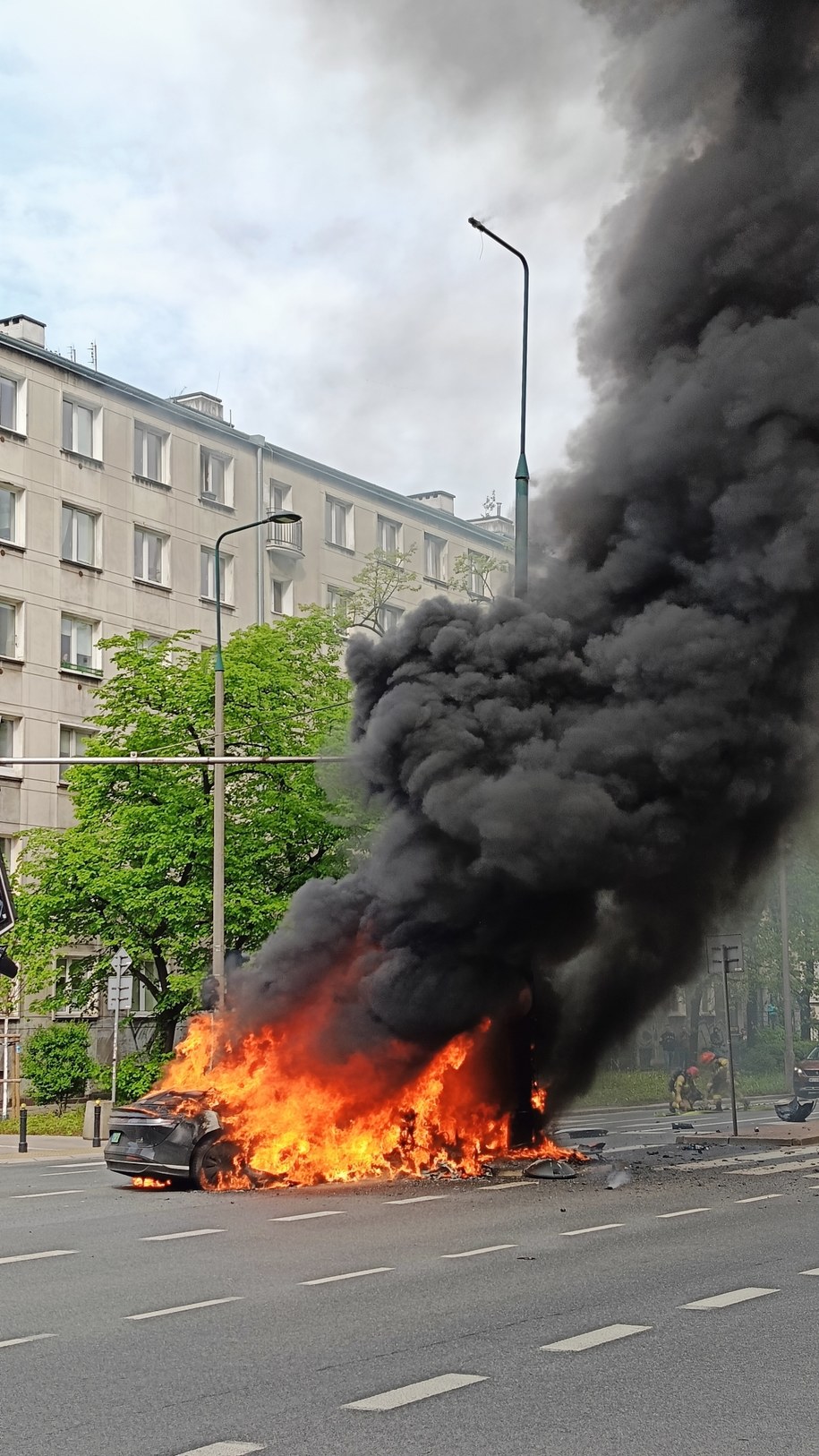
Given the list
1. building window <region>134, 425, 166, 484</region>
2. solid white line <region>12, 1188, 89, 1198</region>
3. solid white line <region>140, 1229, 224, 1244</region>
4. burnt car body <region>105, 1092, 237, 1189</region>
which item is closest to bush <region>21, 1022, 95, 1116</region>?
solid white line <region>12, 1188, 89, 1198</region>

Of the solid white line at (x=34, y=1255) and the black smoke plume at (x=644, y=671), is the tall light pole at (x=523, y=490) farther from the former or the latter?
the solid white line at (x=34, y=1255)

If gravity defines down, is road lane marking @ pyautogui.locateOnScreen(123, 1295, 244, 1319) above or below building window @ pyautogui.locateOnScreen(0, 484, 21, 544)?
below

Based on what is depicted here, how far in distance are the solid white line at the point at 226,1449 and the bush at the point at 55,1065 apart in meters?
27.6

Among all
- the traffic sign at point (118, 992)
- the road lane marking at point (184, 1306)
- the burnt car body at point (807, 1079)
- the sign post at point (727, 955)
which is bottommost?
the burnt car body at point (807, 1079)

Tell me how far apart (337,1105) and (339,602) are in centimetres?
2437

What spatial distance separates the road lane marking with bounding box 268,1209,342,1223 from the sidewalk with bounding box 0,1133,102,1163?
373 inches

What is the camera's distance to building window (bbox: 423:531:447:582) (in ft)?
177

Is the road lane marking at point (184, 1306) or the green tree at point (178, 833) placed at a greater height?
the green tree at point (178, 833)

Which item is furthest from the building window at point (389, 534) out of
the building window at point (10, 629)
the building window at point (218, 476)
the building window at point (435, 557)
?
the building window at point (10, 629)

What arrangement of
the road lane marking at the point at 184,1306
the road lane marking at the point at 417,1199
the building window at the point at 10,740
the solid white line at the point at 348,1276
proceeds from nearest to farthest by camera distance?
the road lane marking at the point at 184,1306
the solid white line at the point at 348,1276
the road lane marking at the point at 417,1199
the building window at the point at 10,740

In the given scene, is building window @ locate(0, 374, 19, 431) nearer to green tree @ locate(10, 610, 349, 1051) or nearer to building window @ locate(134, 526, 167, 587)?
building window @ locate(134, 526, 167, 587)

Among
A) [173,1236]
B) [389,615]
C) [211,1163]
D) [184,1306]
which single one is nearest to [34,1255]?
[173,1236]

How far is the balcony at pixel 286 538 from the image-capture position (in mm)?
45375

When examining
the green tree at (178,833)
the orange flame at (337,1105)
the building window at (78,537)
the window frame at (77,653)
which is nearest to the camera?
the orange flame at (337,1105)
